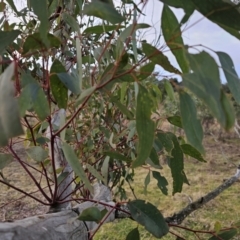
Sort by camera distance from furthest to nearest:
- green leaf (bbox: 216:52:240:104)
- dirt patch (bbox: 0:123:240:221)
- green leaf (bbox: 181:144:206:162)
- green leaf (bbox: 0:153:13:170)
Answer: dirt patch (bbox: 0:123:240:221), green leaf (bbox: 181:144:206:162), green leaf (bbox: 0:153:13:170), green leaf (bbox: 216:52:240:104)

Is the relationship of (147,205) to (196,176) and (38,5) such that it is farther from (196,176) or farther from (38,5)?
(196,176)

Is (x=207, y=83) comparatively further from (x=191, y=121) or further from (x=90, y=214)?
(x=90, y=214)

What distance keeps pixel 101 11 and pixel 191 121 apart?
129mm

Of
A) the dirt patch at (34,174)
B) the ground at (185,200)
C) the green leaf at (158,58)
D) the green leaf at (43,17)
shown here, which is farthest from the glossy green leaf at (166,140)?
the dirt patch at (34,174)

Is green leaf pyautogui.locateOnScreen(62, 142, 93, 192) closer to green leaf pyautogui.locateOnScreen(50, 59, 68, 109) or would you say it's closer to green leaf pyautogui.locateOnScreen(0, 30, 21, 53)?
green leaf pyautogui.locateOnScreen(50, 59, 68, 109)

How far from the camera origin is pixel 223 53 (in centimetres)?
35

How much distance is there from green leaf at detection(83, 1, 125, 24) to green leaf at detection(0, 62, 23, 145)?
0.09m

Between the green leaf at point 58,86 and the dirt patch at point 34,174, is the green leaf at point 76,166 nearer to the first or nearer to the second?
the green leaf at point 58,86

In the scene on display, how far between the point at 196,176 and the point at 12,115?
383cm

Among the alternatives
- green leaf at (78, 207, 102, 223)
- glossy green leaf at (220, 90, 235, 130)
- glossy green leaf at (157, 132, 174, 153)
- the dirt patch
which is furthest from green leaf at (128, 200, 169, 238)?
the dirt patch

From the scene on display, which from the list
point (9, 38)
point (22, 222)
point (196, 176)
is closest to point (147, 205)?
point (22, 222)

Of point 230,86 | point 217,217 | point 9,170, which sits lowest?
point 217,217

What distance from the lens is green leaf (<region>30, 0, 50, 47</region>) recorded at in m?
0.29

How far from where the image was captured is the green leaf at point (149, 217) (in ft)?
1.57
